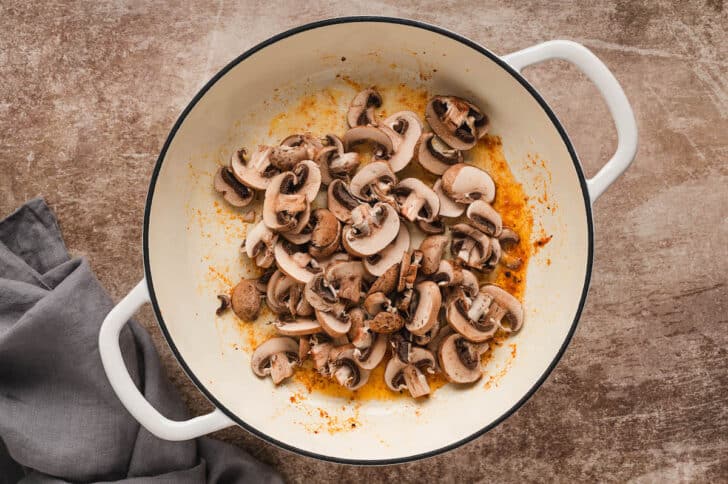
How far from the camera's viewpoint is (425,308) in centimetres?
161

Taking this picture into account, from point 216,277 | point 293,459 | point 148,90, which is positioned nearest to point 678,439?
point 293,459

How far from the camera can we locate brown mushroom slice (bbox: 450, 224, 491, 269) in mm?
1663

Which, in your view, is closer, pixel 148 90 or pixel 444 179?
pixel 444 179

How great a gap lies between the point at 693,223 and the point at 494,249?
0.65 metres

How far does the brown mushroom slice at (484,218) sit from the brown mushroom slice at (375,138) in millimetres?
277

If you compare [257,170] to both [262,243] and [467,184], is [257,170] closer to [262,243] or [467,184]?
[262,243]

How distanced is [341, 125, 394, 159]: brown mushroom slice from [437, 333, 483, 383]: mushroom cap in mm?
541

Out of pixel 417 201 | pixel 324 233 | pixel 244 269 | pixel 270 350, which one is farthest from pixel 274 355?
pixel 417 201

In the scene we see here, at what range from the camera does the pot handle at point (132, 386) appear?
145 centimetres

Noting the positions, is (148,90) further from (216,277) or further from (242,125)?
(216,277)

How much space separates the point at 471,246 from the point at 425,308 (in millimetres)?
222

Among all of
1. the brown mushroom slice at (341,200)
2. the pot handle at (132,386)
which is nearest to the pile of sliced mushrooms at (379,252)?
the brown mushroom slice at (341,200)

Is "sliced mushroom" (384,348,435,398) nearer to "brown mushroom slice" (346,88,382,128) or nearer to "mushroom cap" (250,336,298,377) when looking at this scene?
"mushroom cap" (250,336,298,377)

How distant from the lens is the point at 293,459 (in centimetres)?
185
